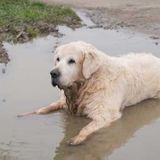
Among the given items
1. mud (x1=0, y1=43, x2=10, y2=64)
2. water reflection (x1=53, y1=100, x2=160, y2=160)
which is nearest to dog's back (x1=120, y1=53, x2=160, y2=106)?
water reflection (x1=53, y1=100, x2=160, y2=160)

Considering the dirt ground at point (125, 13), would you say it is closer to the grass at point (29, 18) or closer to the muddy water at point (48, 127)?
the grass at point (29, 18)

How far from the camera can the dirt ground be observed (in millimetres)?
13114

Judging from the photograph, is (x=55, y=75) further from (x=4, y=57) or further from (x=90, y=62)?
(x=4, y=57)

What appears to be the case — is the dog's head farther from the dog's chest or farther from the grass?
the grass

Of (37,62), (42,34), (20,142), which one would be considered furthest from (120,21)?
(20,142)

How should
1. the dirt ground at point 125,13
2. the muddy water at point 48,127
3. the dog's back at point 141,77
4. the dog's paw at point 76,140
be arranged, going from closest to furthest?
the muddy water at point 48,127
the dog's paw at point 76,140
the dog's back at point 141,77
the dirt ground at point 125,13

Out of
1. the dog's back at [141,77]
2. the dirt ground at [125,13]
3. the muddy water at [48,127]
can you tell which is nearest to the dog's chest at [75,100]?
the muddy water at [48,127]

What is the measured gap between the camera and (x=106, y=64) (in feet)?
24.9

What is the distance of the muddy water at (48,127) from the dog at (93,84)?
118 mm

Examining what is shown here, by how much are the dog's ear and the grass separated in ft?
14.5

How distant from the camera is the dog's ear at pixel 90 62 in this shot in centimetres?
723

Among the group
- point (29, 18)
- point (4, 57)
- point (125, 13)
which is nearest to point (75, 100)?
point (4, 57)

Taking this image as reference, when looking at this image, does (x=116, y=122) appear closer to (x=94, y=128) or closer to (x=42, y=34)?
(x=94, y=128)

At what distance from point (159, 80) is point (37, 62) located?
7.60 ft
